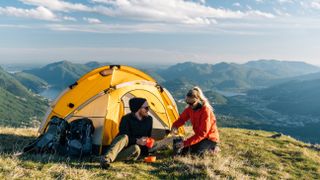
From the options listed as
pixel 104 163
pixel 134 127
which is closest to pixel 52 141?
pixel 104 163

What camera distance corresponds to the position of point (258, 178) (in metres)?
11.5

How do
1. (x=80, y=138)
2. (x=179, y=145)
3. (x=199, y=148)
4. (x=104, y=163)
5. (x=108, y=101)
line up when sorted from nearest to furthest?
(x=104, y=163)
(x=179, y=145)
(x=80, y=138)
(x=199, y=148)
(x=108, y=101)

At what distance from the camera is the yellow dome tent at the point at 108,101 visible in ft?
49.7

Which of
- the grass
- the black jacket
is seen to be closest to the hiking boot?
the grass

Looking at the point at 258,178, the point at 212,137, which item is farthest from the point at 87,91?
the point at 258,178

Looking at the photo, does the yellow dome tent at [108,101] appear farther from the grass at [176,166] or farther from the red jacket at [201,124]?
the red jacket at [201,124]

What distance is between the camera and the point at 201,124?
13.5 metres

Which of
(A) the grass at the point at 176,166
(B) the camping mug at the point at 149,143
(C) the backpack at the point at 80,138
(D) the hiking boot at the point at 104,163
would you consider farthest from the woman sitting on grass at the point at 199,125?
(C) the backpack at the point at 80,138

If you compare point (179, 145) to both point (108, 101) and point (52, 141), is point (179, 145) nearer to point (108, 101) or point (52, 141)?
point (108, 101)

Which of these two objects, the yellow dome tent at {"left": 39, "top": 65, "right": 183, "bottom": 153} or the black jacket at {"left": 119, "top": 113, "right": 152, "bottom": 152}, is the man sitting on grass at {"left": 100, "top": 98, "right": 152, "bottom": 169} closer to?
the black jacket at {"left": 119, "top": 113, "right": 152, "bottom": 152}

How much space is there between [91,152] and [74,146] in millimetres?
785

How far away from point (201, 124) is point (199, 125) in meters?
0.23

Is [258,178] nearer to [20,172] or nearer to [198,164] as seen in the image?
[198,164]

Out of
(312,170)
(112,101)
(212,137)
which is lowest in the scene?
(312,170)
